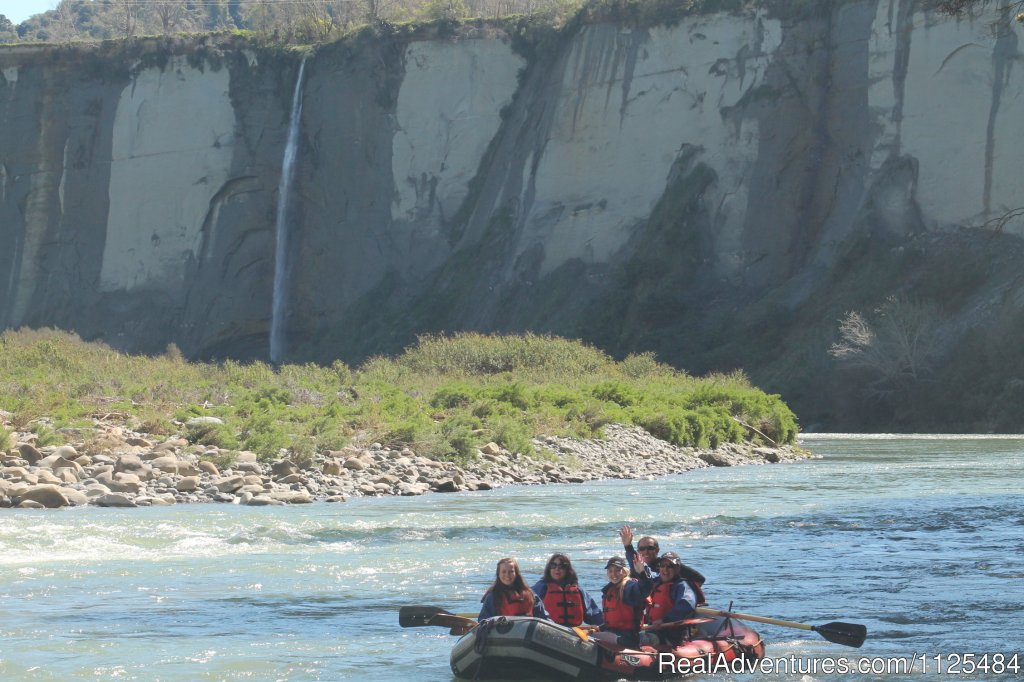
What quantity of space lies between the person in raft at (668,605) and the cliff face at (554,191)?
32045mm

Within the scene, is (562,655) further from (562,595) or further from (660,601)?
(660,601)

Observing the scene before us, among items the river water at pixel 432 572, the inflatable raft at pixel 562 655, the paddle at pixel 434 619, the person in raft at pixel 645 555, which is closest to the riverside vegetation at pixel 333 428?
the river water at pixel 432 572

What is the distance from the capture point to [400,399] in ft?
109

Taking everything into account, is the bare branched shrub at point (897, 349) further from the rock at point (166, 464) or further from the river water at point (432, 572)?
the rock at point (166, 464)

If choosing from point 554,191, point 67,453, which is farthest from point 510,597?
point 554,191

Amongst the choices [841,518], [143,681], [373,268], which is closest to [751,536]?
[841,518]

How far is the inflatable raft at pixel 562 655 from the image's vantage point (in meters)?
11.1

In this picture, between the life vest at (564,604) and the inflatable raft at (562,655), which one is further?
the life vest at (564,604)

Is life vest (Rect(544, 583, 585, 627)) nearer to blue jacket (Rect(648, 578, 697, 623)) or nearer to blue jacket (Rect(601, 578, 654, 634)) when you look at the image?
blue jacket (Rect(601, 578, 654, 634))

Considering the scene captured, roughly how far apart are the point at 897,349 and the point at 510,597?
35335mm

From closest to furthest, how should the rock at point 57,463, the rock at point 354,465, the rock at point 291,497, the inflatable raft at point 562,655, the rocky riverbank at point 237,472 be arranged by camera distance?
the inflatable raft at point 562,655, the rocky riverbank at point 237,472, the rock at point 291,497, the rock at point 57,463, the rock at point 354,465

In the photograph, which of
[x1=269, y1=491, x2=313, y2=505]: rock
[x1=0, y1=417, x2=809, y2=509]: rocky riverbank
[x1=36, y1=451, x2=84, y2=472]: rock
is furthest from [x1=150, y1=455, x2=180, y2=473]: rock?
[x1=269, y1=491, x2=313, y2=505]: rock

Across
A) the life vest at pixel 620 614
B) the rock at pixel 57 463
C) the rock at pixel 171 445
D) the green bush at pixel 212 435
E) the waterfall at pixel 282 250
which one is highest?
the waterfall at pixel 282 250

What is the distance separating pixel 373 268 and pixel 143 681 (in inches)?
2178
